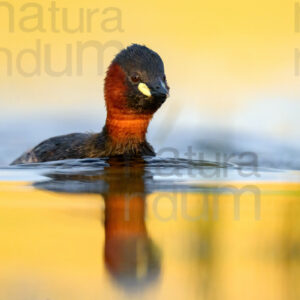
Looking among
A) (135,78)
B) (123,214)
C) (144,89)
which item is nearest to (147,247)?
(123,214)

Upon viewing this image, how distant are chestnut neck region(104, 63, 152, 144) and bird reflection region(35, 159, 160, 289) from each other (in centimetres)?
40

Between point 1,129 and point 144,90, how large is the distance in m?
4.62

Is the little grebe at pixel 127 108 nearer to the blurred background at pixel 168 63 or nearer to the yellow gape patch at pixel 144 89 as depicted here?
the yellow gape patch at pixel 144 89

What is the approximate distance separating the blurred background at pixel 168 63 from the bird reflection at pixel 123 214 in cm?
417

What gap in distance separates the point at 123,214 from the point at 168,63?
7893 millimetres

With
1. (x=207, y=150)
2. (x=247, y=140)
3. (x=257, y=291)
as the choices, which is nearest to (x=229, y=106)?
(x=247, y=140)

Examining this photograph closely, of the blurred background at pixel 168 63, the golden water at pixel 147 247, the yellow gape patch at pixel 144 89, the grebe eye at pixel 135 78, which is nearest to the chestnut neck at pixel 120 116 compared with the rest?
the grebe eye at pixel 135 78

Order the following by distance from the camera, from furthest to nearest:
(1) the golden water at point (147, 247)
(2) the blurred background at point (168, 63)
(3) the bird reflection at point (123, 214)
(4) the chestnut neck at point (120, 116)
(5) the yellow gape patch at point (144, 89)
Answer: (2) the blurred background at point (168, 63)
(4) the chestnut neck at point (120, 116)
(5) the yellow gape patch at point (144, 89)
(3) the bird reflection at point (123, 214)
(1) the golden water at point (147, 247)

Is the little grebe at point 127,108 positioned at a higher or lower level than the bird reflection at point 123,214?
higher

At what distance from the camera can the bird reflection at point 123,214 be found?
427 cm

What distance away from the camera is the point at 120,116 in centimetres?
841

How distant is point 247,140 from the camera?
1146cm

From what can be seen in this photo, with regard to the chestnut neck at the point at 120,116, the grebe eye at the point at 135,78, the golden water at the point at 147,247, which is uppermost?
the grebe eye at the point at 135,78

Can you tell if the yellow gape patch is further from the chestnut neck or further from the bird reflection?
the bird reflection
